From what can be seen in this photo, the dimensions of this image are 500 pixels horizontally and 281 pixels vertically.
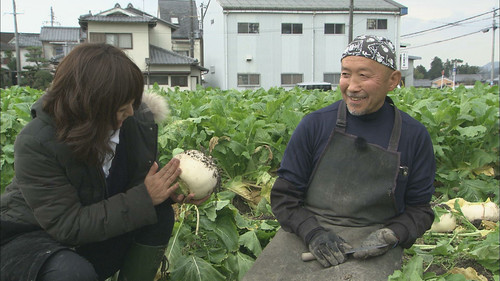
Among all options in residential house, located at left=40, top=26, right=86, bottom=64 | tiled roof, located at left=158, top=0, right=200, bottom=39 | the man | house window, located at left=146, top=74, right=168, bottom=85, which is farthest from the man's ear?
residential house, located at left=40, top=26, right=86, bottom=64

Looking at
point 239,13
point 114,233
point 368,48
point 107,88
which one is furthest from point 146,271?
point 239,13

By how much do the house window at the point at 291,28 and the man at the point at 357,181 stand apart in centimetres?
3292

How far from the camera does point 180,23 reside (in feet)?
163

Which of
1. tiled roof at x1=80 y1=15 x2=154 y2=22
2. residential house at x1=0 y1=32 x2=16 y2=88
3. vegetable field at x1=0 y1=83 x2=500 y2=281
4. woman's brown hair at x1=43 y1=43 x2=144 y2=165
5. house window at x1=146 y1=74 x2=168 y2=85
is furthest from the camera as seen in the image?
residential house at x1=0 y1=32 x2=16 y2=88

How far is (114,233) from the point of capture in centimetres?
210

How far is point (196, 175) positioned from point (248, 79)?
1271 inches

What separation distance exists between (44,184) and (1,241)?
1.18 feet

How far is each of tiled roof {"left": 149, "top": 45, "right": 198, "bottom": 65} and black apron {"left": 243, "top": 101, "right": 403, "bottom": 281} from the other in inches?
1230

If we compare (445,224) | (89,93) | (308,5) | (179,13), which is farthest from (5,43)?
(89,93)

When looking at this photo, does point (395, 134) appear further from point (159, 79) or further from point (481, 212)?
point (159, 79)

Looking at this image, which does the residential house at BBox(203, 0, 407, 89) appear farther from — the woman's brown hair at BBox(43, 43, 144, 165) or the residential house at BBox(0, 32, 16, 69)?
the woman's brown hair at BBox(43, 43, 144, 165)

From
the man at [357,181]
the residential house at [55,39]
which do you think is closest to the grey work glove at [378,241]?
the man at [357,181]

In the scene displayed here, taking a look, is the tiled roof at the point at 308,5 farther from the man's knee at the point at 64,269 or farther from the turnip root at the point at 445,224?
the man's knee at the point at 64,269

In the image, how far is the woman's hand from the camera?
7.36 feet
